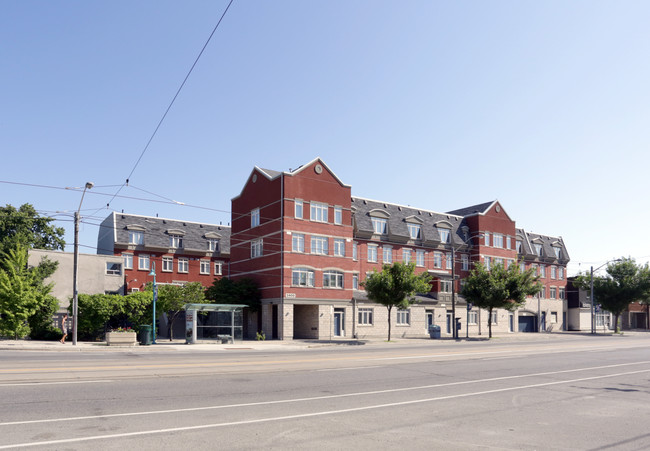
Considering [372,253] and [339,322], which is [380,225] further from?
[339,322]

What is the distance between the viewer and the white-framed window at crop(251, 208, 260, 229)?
158ft

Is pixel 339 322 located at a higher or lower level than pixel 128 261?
lower

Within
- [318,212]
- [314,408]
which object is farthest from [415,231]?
[314,408]

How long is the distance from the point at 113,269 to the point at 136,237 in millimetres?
9649

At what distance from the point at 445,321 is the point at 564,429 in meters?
47.9

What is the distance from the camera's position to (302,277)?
45.0 metres

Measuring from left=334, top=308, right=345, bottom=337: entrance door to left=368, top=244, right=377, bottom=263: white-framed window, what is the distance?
292 inches

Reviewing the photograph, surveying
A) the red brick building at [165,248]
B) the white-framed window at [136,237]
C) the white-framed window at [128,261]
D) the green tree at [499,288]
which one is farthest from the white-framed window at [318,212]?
the white-framed window at [128,261]

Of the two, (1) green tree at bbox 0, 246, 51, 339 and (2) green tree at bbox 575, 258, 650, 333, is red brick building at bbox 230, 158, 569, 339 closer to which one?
(2) green tree at bbox 575, 258, 650, 333

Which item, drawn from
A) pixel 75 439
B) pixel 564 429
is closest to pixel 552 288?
pixel 564 429

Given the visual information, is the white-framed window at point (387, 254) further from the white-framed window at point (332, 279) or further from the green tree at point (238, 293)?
the green tree at point (238, 293)

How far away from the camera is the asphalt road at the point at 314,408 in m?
8.10

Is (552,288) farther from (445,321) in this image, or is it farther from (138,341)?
(138,341)

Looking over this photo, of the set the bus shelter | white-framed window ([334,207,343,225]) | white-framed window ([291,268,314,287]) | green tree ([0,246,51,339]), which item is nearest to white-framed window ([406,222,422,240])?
white-framed window ([334,207,343,225])
